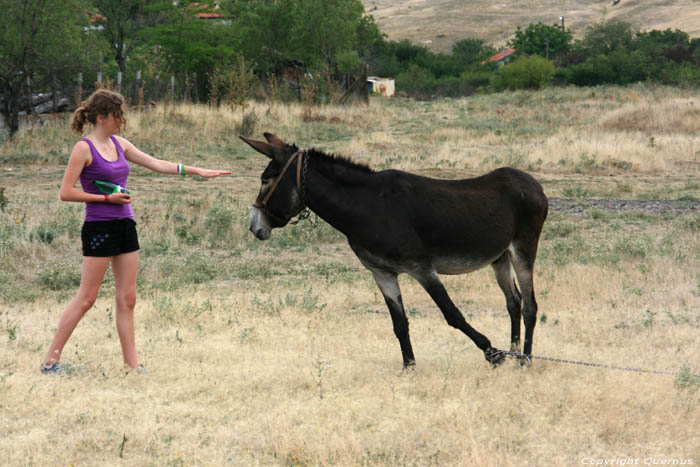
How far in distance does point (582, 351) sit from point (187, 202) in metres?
10.1

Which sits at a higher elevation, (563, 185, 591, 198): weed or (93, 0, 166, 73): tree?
(93, 0, 166, 73): tree

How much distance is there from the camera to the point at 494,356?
6270mm

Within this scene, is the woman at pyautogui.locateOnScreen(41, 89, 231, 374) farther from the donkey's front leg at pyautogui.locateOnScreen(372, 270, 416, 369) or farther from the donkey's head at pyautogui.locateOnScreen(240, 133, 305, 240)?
the donkey's front leg at pyautogui.locateOnScreen(372, 270, 416, 369)

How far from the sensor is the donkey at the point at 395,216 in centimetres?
597

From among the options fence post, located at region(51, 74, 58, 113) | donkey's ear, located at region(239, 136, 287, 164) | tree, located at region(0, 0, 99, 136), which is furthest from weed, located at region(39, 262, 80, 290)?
fence post, located at region(51, 74, 58, 113)

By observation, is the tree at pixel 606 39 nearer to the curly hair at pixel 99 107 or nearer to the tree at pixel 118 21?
the tree at pixel 118 21

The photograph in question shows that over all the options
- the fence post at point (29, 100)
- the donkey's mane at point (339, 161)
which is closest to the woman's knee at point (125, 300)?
the donkey's mane at point (339, 161)

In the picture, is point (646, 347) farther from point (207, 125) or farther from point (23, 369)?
point (207, 125)

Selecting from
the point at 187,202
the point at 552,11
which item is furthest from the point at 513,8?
the point at 187,202

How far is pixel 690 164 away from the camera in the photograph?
2172cm

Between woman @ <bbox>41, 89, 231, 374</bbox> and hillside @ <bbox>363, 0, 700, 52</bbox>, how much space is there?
121 m

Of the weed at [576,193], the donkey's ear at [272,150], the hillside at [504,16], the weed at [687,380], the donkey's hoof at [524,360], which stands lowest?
the weed at [576,193]

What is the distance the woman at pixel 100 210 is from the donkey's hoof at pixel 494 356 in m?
3.05

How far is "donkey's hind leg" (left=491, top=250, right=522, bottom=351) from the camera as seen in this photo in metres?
6.90
